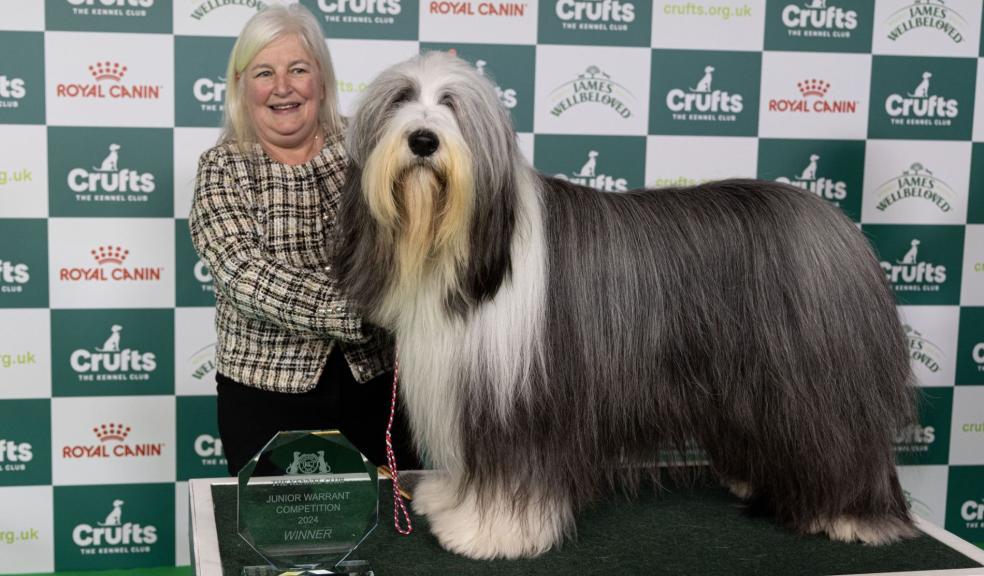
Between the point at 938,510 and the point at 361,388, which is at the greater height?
the point at 361,388

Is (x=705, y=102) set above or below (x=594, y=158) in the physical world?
above

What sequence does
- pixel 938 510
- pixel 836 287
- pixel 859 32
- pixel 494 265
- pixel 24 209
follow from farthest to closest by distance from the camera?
pixel 938 510 → pixel 859 32 → pixel 24 209 → pixel 836 287 → pixel 494 265

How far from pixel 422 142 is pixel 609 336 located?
53 cm

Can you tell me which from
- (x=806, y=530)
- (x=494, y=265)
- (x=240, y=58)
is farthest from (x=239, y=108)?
(x=806, y=530)

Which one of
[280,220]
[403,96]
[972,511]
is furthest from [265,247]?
[972,511]

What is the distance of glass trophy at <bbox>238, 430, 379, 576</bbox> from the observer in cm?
170

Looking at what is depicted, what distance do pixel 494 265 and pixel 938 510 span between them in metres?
2.94

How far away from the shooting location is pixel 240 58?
2.49m

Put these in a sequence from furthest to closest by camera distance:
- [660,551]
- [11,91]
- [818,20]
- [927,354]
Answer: [927,354] < [818,20] < [11,91] < [660,551]

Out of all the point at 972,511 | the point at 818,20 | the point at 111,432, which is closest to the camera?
the point at 111,432

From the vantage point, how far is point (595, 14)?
342 centimetres

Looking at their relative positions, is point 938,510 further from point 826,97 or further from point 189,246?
point 189,246

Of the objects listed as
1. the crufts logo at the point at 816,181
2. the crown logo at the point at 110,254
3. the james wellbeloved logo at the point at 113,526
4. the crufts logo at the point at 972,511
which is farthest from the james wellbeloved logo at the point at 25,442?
the crufts logo at the point at 972,511

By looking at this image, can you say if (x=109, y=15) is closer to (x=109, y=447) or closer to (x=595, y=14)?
(x=109, y=447)
